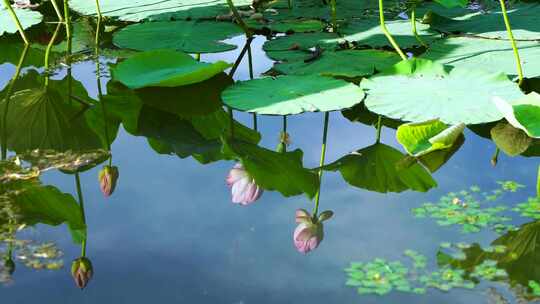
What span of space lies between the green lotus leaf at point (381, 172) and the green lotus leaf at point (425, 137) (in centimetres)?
5

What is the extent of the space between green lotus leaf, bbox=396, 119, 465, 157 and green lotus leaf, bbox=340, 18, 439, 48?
0.96 meters

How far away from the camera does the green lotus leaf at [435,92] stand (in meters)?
2.33

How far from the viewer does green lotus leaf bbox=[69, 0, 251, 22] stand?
3.65 metres

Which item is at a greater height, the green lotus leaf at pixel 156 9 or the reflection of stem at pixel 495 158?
the green lotus leaf at pixel 156 9

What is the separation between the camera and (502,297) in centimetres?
150

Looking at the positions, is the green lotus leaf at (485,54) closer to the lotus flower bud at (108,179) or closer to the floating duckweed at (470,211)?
the floating duckweed at (470,211)

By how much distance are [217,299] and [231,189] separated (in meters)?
0.57

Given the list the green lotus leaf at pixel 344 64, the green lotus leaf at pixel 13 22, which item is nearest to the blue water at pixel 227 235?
the green lotus leaf at pixel 344 64

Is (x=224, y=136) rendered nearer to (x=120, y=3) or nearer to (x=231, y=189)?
(x=231, y=189)

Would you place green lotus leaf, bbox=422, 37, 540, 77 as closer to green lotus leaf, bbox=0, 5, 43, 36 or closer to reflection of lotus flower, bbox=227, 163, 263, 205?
reflection of lotus flower, bbox=227, 163, 263, 205

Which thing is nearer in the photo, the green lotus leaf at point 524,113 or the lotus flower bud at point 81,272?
the lotus flower bud at point 81,272

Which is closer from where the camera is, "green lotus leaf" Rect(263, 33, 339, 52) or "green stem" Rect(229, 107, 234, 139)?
"green stem" Rect(229, 107, 234, 139)

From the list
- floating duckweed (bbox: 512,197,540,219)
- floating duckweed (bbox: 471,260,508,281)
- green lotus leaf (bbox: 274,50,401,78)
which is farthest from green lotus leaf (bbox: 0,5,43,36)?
floating duckweed (bbox: 471,260,508,281)

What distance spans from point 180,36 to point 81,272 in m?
1.87
